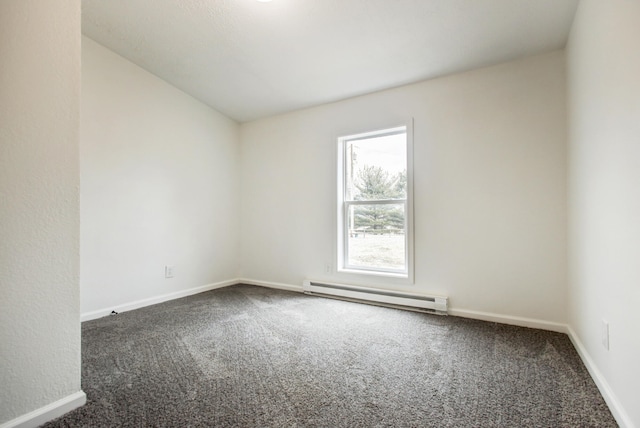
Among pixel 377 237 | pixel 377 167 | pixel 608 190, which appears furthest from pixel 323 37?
pixel 608 190

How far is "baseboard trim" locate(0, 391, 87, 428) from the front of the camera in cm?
122

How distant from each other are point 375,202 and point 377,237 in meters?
0.39

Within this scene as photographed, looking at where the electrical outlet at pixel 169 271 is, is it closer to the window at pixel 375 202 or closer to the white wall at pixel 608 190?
the window at pixel 375 202

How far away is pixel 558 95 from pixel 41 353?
368 centimetres

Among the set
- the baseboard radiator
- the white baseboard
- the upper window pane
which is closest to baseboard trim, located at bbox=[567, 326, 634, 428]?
the white baseboard

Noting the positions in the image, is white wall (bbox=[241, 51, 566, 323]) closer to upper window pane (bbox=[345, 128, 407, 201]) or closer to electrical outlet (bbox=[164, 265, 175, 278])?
upper window pane (bbox=[345, 128, 407, 201])

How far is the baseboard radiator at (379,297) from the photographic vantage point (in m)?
2.82

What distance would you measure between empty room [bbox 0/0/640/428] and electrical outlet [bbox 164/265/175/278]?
0.27 ft

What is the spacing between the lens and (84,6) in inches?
93.3

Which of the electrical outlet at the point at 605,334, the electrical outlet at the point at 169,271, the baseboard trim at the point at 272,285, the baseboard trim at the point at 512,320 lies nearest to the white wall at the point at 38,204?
the electrical outlet at the point at 169,271

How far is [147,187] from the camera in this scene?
3215mm

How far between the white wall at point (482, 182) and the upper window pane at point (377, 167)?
6.9 inches

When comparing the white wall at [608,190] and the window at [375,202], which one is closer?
the white wall at [608,190]

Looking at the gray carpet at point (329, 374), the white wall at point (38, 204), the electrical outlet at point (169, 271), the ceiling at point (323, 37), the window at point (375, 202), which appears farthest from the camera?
the electrical outlet at point (169, 271)
